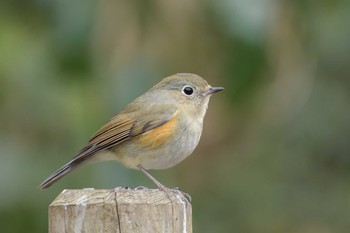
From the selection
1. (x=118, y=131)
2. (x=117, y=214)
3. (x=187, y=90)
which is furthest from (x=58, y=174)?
(x=117, y=214)

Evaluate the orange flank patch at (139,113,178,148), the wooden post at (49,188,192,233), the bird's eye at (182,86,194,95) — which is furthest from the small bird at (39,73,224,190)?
the wooden post at (49,188,192,233)

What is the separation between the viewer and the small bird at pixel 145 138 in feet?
16.4

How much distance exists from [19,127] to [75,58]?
4.89ft

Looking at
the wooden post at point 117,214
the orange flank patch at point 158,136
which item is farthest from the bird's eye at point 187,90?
the wooden post at point 117,214

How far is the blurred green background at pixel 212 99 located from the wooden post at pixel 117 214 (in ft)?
5.76

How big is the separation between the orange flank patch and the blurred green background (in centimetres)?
19

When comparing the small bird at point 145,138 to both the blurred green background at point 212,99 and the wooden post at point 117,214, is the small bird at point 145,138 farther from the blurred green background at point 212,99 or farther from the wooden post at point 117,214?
the wooden post at point 117,214

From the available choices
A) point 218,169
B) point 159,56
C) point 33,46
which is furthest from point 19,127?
point 218,169

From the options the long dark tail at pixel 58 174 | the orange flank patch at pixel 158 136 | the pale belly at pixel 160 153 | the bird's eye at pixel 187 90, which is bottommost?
the long dark tail at pixel 58 174

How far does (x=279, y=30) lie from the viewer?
541 centimetres

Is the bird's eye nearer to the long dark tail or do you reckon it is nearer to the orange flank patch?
the orange flank patch

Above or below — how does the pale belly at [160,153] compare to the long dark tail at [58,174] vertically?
above

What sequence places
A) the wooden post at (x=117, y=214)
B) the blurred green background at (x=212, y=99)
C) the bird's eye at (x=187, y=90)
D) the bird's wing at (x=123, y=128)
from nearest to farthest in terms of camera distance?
the wooden post at (x=117, y=214) < the blurred green background at (x=212, y=99) < the bird's wing at (x=123, y=128) < the bird's eye at (x=187, y=90)

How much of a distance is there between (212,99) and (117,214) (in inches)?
161
